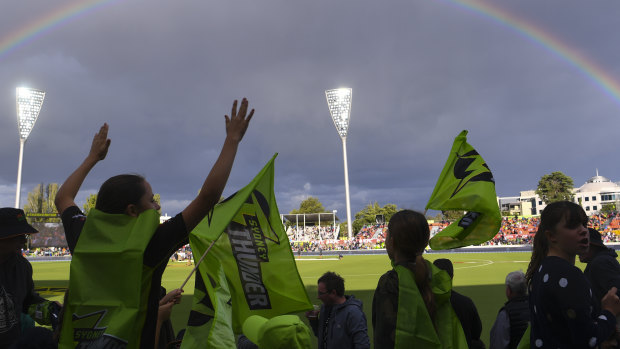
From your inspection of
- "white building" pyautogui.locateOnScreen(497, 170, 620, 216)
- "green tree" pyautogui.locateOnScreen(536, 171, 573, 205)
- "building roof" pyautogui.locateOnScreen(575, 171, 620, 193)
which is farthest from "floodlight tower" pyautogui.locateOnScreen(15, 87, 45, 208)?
"building roof" pyautogui.locateOnScreen(575, 171, 620, 193)

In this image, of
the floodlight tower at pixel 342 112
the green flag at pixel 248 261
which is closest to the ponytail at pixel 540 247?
the green flag at pixel 248 261

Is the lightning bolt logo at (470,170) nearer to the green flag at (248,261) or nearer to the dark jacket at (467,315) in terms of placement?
the dark jacket at (467,315)

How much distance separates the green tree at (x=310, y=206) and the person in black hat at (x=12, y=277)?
353 ft

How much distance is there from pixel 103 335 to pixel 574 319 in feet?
7.70

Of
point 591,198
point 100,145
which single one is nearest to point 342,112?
point 100,145

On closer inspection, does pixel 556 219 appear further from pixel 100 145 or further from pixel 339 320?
pixel 100 145

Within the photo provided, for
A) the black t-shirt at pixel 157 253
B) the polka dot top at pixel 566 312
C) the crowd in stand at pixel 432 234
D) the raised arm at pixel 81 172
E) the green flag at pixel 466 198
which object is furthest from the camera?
the crowd in stand at pixel 432 234

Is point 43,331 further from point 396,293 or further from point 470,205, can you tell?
point 470,205

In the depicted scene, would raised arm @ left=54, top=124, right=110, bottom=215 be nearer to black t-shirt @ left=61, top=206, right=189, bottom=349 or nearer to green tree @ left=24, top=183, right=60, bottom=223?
black t-shirt @ left=61, top=206, right=189, bottom=349

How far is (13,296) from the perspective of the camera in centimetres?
325

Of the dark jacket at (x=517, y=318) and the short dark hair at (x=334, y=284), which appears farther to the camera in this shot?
the short dark hair at (x=334, y=284)

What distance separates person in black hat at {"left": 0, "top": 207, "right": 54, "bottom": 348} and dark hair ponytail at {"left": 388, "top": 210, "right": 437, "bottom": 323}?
9.08 feet

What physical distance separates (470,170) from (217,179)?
8.64 feet

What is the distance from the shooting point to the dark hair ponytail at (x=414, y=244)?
252 centimetres
